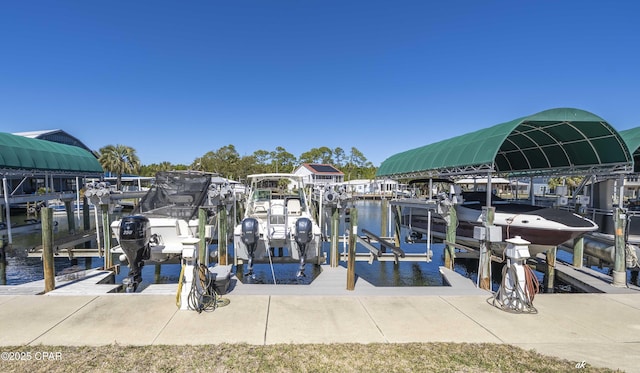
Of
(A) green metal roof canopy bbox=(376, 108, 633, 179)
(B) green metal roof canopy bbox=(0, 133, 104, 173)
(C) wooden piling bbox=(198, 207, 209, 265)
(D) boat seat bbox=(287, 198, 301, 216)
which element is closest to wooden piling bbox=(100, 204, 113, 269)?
(C) wooden piling bbox=(198, 207, 209, 265)

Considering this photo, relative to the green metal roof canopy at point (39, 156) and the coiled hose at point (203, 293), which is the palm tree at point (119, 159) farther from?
the coiled hose at point (203, 293)

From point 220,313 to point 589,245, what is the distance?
11660 millimetres

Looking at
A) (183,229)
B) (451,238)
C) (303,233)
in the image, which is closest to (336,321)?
(303,233)

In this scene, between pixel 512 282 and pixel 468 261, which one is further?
pixel 468 261

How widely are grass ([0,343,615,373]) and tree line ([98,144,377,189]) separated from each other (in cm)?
3414

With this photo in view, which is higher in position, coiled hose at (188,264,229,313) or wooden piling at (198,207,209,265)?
wooden piling at (198,207,209,265)

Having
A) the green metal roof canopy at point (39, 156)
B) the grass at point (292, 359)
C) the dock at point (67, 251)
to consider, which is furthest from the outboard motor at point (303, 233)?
the green metal roof canopy at point (39, 156)

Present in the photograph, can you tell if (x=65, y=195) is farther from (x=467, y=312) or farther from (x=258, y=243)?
(x=467, y=312)

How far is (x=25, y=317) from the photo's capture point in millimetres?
5242

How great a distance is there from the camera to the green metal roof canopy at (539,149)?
8781mm

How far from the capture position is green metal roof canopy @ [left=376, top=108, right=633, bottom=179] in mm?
8781

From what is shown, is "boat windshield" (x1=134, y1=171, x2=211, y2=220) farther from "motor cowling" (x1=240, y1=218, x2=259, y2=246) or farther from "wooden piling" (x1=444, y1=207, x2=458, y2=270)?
"wooden piling" (x1=444, y1=207, x2=458, y2=270)

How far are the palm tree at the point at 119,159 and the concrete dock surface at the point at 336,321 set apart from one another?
138 feet

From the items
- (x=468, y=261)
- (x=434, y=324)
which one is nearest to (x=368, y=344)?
(x=434, y=324)
